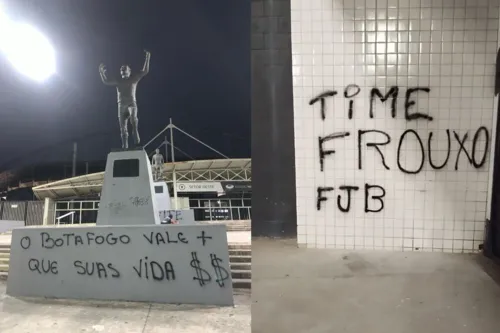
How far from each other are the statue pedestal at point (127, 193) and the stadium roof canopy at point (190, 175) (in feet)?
1.38

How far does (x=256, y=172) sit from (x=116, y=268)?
5.09 feet

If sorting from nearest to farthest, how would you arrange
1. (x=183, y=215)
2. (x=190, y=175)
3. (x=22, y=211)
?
(x=190, y=175), (x=22, y=211), (x=183, y=215)

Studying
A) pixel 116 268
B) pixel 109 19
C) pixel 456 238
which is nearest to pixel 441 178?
pixel 456 238

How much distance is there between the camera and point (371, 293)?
218cm

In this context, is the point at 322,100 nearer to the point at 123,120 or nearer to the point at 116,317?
the point at 123,120

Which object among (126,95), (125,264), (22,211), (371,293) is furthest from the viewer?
(125,264)

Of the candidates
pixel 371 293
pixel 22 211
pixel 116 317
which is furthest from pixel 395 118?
pixel 22 211

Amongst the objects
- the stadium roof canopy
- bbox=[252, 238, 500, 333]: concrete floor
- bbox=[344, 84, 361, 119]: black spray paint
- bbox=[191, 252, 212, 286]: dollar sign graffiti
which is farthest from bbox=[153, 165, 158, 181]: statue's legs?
bbox=[344, 84, 361, 119]: black spray paint

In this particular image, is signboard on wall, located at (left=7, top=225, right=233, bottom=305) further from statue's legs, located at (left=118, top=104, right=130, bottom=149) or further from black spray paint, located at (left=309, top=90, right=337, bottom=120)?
black spray paint, located at (left=309, top=90, right=337, bottom=120)

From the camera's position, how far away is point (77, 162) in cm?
297

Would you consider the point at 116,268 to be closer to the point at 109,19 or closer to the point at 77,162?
the point at 77,162

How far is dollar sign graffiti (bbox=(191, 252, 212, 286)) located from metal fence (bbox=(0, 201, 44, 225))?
131cm

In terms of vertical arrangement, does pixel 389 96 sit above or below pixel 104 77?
below

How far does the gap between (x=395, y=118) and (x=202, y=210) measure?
5.14ft
